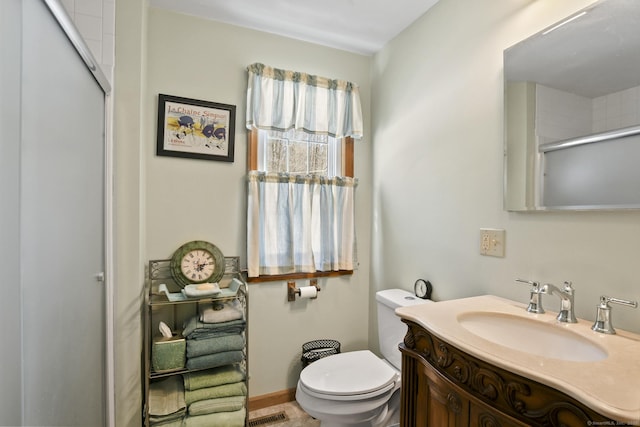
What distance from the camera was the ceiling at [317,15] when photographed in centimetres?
178

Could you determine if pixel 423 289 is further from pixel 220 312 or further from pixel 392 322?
pixel 220 312

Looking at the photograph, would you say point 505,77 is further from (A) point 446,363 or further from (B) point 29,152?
(B) point 29,152

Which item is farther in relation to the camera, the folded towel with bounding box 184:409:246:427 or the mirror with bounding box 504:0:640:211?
the folded towel with bounding box 184:409:246:427

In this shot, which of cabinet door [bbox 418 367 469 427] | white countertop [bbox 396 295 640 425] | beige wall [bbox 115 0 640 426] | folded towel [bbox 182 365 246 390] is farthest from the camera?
folded towel [bbox 182 365 246 390]

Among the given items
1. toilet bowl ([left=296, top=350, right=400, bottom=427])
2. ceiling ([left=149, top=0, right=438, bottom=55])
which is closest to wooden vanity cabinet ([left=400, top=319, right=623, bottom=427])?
toilet bowl ([left=296, top=350, right=400, bottom=427])

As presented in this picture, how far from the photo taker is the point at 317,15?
1882 mm

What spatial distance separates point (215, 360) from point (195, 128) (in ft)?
4.14

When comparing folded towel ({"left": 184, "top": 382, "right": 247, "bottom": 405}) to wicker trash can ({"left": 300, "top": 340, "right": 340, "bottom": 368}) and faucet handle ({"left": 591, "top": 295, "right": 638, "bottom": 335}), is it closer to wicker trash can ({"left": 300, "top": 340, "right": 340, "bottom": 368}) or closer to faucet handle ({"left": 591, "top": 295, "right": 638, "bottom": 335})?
wicker trash can ({"left": 300, "top": 340, "right": 340, "bottom": 368})

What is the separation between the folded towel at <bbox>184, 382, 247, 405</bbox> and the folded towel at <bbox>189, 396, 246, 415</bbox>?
16 millimetres

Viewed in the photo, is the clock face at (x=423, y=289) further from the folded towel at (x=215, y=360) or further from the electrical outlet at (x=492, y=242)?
the folded towel at (x=215, y=360)

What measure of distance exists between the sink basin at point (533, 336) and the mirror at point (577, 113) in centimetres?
42

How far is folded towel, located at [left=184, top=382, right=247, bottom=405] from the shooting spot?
63.1 inches

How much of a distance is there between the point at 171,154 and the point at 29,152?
104 cm

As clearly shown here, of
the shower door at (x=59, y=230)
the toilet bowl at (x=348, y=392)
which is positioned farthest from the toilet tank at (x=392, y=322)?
the shower door at (x=59, y=230)
